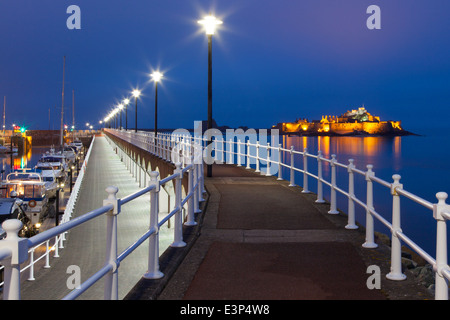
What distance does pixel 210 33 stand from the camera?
53.8 feet

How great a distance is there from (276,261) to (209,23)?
38.0 feet

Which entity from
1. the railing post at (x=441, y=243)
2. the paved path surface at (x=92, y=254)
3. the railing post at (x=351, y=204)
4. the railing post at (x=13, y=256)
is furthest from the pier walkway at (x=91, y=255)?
the railing post at (x=13, y=256)

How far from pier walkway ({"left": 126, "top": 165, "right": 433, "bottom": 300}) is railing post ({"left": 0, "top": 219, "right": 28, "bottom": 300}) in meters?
2.51

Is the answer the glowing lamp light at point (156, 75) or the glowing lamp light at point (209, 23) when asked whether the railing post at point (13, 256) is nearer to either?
the glowing lamp light at point (209, 23)

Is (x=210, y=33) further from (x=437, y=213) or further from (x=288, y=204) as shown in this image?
(x=437, y=213)

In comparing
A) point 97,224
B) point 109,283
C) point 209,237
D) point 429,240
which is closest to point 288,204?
point 209,237

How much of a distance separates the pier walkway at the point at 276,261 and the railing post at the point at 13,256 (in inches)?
98.9

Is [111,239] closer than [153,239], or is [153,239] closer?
[111,239]

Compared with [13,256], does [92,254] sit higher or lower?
lower

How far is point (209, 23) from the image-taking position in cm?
1622

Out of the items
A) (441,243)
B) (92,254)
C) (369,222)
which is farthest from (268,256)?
(92,254)

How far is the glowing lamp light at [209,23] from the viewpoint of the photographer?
16172 mm

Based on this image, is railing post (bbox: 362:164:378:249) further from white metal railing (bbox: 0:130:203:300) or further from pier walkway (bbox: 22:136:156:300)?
pier walkway (bbox: 22:136:156:300)

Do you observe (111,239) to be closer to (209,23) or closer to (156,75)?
(209,23)
